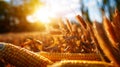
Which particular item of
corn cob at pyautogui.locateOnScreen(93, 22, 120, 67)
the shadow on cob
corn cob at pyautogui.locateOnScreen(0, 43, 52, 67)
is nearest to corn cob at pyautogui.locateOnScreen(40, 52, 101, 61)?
the shadow on cob

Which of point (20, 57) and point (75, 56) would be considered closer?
point (20, 57)

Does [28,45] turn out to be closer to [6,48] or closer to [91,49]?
[91,49]

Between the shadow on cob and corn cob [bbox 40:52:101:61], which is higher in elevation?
the shadow on cob

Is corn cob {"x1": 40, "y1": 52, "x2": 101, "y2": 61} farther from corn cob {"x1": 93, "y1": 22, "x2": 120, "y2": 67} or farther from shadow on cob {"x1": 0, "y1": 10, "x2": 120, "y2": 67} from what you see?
corn cob {"x1": 93, "y1": 22, "x2": 120, "y2": 67}

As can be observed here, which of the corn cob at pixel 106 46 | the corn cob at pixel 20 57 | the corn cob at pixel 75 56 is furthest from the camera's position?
the corn cob at pixel 75 56

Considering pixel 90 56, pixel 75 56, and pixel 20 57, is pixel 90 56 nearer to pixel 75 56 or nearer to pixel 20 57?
pixel 75 56

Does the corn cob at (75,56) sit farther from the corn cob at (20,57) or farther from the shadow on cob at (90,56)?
the corn cob at (20,57)

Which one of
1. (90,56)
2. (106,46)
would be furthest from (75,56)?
(106,46)

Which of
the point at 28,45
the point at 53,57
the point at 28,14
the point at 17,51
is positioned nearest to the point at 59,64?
the point at 17,51

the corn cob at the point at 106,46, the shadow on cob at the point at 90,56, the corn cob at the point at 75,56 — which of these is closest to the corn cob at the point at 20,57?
the shadow on cob at the point at 90,56
